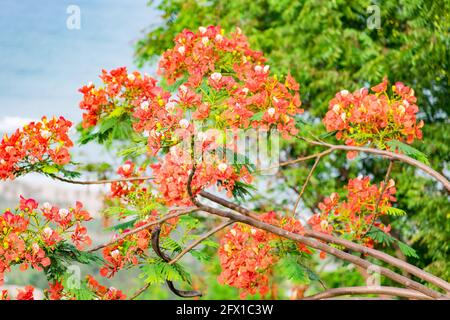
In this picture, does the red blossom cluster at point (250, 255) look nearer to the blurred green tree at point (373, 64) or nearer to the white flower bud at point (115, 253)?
the white flower bud at point (115, 253)

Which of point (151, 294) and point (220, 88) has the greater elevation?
point (220, 88)

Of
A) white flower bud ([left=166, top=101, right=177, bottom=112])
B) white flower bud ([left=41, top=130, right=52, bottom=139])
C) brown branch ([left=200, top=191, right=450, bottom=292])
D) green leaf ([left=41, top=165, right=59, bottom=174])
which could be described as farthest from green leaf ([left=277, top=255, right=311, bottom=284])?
white flower bud ([left=41, top=130, right=52, bottom=139])

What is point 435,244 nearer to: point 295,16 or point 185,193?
point 295,16

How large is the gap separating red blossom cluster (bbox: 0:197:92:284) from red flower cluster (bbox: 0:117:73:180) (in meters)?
0.25

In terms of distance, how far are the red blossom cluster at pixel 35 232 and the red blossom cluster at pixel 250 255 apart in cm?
81

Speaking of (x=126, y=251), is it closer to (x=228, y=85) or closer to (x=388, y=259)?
(x=228, y=85)

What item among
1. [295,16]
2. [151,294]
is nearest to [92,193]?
[151,294]

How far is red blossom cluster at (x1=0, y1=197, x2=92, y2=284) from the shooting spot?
10.8ft

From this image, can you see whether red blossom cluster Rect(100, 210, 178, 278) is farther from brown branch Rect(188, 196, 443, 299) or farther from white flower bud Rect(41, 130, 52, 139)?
white flower bud Rect(41, 130, 52, 139)

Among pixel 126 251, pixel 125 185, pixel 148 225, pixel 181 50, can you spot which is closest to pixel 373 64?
pixel 181 50

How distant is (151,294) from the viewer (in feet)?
34.9

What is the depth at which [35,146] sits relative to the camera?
3549 millimetres

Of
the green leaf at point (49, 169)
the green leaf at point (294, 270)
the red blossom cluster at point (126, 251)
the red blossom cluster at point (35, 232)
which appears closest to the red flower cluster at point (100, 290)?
the red blossom cluster at point (126, 251)

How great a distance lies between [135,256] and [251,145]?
85 centimetres
